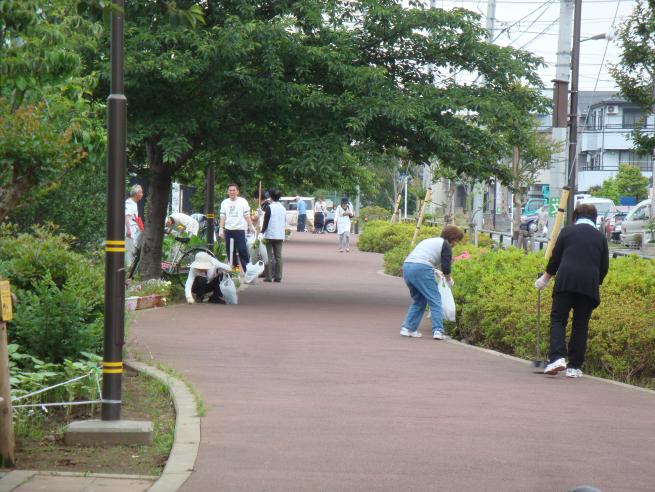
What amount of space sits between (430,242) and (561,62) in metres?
7.46

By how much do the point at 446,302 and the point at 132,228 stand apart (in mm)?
6528

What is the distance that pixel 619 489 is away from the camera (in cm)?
643

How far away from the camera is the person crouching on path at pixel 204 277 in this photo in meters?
17.4

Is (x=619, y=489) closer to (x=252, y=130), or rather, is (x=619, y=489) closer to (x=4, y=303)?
(x=4, y=303)

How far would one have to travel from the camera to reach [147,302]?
1641 centimetres

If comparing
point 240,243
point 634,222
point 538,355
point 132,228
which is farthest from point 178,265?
A: point 634,222

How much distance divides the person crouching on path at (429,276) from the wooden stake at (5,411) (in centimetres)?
803

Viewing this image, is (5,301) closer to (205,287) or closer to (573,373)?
(573,373)

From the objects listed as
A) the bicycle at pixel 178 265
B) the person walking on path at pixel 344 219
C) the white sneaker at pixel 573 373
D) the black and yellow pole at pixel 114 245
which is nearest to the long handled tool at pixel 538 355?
the white sneaker at pixel 573 373

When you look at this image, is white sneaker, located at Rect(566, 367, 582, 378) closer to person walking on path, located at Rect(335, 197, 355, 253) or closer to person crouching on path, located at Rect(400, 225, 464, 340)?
person crouching on path, located at Rect(400, 225, 464, 340)

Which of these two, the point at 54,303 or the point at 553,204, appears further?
the point at 553,204

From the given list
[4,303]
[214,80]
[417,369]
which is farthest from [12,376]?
[214,80]

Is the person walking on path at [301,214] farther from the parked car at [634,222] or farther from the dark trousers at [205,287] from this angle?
the dark trousers at [205,287]

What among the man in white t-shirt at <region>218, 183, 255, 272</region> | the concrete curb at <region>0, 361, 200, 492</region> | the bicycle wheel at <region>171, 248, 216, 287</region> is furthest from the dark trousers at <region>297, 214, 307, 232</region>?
the concrete curb at <region>0, 361, 200, 492</region>
